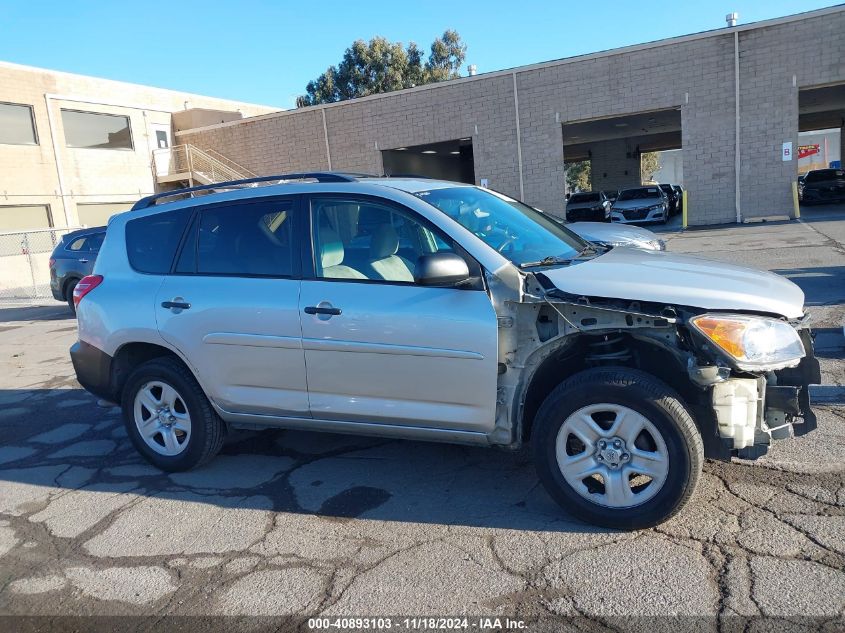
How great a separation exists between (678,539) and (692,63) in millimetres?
22429

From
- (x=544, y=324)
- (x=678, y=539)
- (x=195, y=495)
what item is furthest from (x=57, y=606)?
(x=678, y=539)

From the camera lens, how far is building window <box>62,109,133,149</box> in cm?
2666

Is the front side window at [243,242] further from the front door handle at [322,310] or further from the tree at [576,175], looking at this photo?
the tree at [576,175]

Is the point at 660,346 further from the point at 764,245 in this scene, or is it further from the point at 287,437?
the point at 764,245

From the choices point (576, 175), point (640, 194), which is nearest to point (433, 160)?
point (640, 194)

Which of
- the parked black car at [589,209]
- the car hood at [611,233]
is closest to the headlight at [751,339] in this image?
the car hood at [611,233]

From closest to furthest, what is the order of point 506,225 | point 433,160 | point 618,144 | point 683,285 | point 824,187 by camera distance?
1. point 683,285
2. point 506,225
3. point 824,187
4. point 433,160
5. point 618,144

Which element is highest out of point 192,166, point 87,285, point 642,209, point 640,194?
point 192,166

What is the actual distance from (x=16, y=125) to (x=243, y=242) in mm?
25087

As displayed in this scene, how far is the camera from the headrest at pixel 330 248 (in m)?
4.21

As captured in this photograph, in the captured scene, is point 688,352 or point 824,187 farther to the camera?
point 824,187

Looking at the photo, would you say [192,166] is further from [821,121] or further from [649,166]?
[649,166]

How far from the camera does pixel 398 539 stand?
3646 millimetres

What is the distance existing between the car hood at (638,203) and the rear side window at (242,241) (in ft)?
72.1
